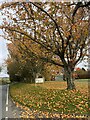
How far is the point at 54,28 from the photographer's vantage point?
2.97 meters

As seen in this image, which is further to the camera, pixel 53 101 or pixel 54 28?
pixel 54 28

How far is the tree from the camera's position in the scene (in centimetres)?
271

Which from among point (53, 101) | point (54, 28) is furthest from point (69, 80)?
point (54, 28)

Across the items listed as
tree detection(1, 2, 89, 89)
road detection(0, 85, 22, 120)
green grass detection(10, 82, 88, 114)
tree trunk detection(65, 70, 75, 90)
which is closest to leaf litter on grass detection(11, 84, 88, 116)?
green grass detection(10, 82, 88, 114)

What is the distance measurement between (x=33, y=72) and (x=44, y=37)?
76.9 inches

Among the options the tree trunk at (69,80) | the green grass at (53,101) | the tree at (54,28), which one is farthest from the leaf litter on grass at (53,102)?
the tree at (54,28)

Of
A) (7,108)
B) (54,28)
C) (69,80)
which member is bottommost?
(7,108)

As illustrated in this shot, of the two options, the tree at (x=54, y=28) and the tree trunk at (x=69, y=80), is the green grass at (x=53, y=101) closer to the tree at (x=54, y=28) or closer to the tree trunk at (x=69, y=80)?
the tree trunk at (x=69, y=80)

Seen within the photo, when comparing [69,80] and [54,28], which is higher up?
[54,28]

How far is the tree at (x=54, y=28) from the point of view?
2708mm

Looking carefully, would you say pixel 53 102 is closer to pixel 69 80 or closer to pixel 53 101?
pixel 53 101

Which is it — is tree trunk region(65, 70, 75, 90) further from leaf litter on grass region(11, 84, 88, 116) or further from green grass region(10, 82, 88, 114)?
leaf litter on grass region(11, 84, 88, 116)

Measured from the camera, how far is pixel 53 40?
10.6ft

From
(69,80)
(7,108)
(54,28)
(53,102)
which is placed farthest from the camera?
(69,80)
